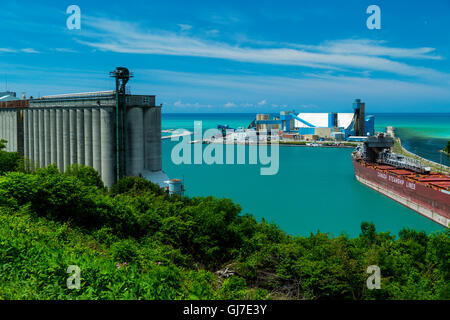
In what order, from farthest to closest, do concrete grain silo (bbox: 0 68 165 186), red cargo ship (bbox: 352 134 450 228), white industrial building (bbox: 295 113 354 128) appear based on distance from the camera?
white industrial building (bbox: 295 113 354 128) → concrete grain silo (bbox: 0 68 165 186) → red cargo ship (bbox: 352 134 450 228)

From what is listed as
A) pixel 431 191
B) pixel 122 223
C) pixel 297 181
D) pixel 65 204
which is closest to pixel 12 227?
pixel 65 204

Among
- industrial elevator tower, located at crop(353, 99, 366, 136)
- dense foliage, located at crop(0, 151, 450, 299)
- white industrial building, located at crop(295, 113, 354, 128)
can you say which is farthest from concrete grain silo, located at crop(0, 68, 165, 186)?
white industrial building, located at crop(295, 113, 354, 128)

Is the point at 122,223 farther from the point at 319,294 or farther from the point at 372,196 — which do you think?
the point at 372,196

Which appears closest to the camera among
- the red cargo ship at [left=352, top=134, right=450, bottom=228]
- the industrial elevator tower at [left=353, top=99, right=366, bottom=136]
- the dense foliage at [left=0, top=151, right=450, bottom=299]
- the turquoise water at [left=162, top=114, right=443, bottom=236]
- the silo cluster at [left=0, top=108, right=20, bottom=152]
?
the dense foliage at [left=0, top=151, right=450, bottom=299]

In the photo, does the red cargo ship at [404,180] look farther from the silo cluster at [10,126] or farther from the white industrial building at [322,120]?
the white industrial building at [322,120]

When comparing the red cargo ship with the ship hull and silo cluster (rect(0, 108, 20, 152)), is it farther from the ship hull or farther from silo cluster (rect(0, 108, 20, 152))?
silo cluster (rect(0, 108, 20, 152))

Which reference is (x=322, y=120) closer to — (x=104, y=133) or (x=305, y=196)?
(x=305, y=196)
